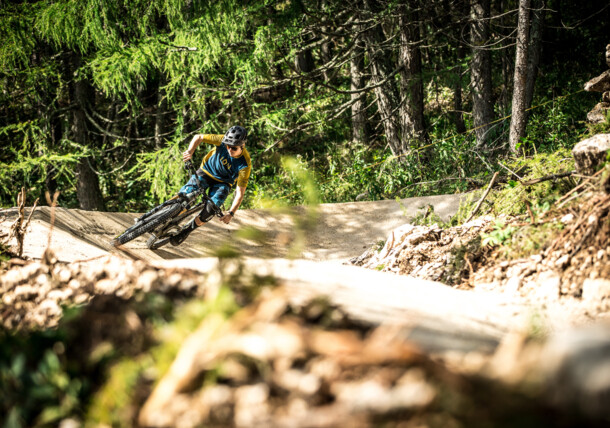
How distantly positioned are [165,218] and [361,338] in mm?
4341

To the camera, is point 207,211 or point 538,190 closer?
point 538,190

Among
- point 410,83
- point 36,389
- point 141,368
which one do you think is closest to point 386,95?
point 410,83

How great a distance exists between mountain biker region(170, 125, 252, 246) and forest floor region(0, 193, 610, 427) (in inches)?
97.3

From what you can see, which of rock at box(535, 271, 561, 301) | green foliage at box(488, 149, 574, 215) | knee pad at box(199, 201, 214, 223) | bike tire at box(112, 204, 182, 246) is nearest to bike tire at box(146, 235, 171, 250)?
bike tire at box(112, 204, 182, 246)

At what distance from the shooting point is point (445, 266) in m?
4.34

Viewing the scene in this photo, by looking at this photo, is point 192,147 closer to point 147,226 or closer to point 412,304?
point 147,226

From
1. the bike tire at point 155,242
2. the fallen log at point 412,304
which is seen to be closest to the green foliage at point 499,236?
the fallen log at point 412,304

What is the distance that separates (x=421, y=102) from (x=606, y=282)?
7.24 m

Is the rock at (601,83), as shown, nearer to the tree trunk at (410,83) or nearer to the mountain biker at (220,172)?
the tree trunk at (410,83)

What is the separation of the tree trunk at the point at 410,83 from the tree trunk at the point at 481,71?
1045 mm

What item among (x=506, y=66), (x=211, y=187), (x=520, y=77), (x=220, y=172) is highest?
(x=506, y=66)

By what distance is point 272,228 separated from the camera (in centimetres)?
751

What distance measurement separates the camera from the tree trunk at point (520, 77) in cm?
707

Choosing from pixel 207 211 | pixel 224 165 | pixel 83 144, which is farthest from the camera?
pixel 83 144
